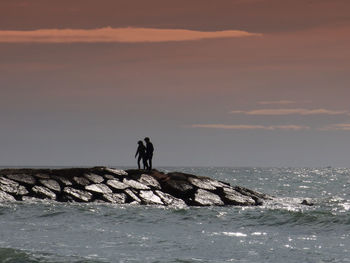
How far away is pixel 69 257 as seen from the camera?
1708 cm

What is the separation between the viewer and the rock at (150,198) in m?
31.0

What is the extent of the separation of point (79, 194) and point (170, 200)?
14.3 ft

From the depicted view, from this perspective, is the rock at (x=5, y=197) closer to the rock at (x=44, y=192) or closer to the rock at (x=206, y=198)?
the rock at (x=44, y=192)

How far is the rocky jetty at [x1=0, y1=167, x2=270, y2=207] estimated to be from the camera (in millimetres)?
30469

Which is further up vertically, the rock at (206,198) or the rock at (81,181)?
the rock at (81,181)

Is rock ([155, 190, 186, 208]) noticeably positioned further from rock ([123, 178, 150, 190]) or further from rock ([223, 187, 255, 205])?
rock ([223, 187, 255, 205])

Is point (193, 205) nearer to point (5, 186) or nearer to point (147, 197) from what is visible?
point (147, 197)

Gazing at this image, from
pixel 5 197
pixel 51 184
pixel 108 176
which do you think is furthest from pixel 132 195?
pixel 5 197

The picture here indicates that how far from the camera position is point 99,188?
104ft

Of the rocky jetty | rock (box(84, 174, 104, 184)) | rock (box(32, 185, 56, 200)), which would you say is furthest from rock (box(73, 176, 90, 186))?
rock (box(32, 185, 56, 200))

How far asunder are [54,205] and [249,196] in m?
10.9

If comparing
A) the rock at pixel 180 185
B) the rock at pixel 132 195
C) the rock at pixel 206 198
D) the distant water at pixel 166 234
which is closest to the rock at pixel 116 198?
the rock at pixel 132 195

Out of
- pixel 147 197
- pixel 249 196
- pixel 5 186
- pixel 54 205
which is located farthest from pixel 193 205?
pixel 5 186

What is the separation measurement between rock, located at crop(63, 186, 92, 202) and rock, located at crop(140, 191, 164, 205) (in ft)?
8.42
